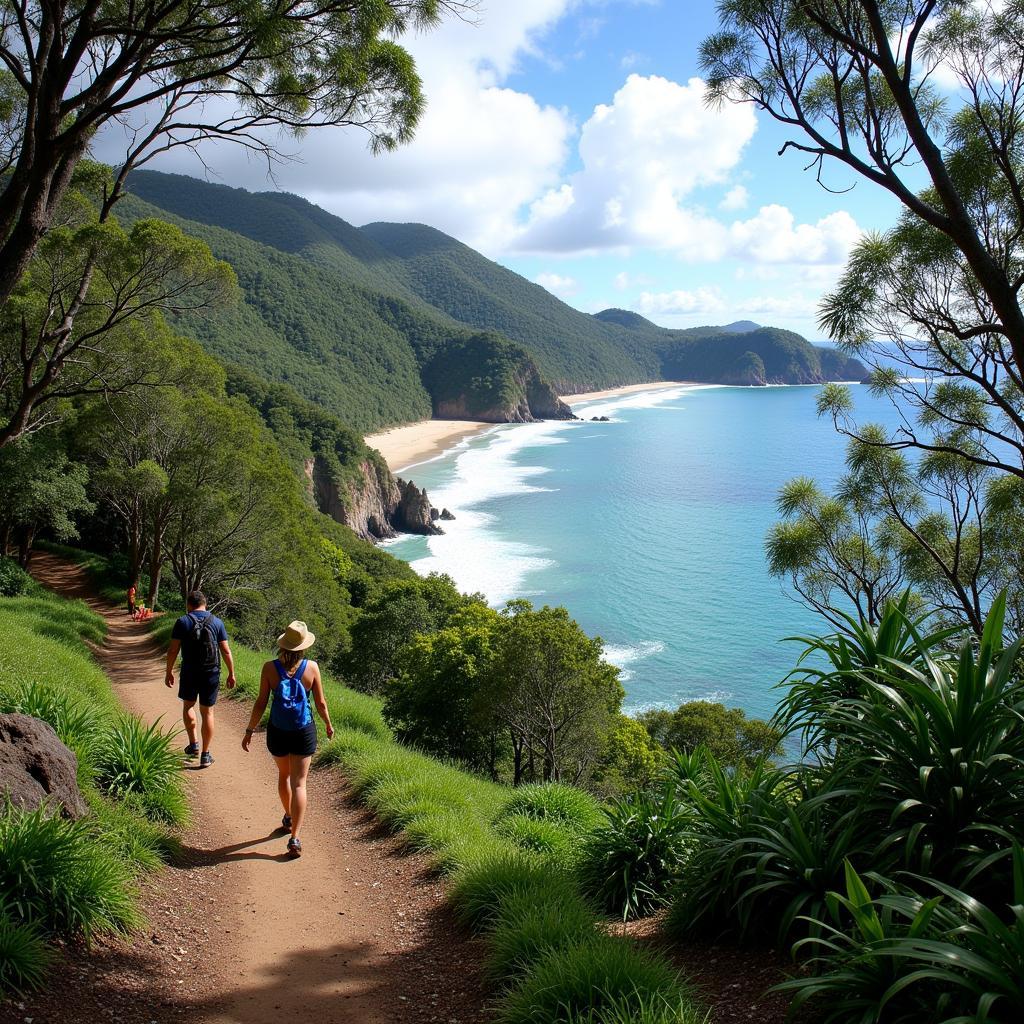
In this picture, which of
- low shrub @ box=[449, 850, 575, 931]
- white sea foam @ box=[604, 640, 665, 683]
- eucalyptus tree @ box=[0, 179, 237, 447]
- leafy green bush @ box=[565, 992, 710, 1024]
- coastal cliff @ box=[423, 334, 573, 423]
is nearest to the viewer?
leafy green bush @ box=[565, 992, 710, 1024]

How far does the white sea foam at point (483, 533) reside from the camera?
43.2m

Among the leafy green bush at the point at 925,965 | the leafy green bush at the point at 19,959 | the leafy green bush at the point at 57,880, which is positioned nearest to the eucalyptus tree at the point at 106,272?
the leafy green bush at the point at 57,880

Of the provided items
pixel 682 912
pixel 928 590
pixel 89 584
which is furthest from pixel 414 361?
pixel 682 912

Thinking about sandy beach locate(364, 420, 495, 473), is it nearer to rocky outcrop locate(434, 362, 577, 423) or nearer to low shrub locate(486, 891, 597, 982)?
rocky outcrop locate(434, 362, 577, 423)

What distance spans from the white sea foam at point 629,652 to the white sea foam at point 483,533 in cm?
632

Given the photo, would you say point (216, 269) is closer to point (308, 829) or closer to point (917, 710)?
point (308, 829)

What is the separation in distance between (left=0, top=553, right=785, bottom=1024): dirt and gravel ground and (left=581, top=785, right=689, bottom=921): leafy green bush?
26 cm

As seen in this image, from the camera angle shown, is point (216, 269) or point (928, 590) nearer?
point (216, 269)

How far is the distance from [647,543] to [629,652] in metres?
19.1

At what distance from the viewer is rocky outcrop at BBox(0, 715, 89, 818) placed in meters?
4.13

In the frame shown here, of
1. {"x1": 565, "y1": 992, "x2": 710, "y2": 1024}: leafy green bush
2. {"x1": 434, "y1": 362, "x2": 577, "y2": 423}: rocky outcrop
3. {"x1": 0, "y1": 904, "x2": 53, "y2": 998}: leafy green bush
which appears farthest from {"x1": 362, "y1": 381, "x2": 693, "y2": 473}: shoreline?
{"x1": 565, "y1": 992, "x2": 710, "y2": 1024}: leafy green bush

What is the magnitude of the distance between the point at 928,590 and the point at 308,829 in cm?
1150

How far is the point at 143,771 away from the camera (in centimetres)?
557

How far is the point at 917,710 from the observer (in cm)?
347
